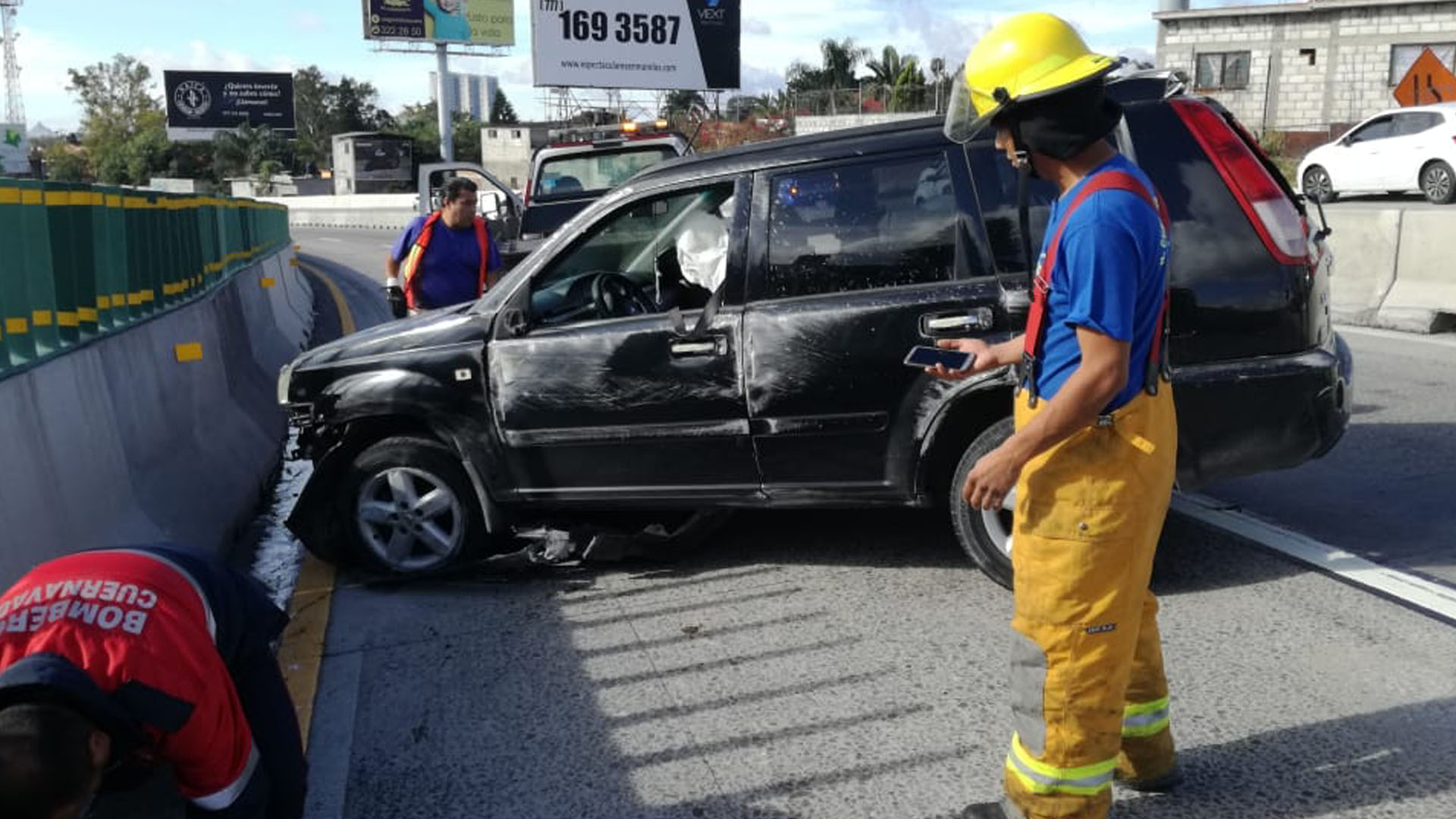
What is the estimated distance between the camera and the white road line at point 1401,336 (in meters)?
10.2

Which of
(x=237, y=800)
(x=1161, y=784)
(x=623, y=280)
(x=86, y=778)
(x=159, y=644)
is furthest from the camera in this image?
(x=623, y=280)

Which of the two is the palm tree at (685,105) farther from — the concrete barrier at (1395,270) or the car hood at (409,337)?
the car hood at (409,337)

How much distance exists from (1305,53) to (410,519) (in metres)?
43.9

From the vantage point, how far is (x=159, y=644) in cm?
219

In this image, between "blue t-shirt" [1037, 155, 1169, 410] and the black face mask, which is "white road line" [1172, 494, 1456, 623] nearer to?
"blue t-shirt" [1037, 155, 1169, 410]

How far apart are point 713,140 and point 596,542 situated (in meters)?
54.9

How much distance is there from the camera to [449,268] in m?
7.65

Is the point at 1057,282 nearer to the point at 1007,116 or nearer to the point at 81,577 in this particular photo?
the point at 1007,116

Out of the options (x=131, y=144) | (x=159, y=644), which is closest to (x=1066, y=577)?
(x=159, y=644)

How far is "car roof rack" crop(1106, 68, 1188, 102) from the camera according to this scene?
Answer: 4531mm

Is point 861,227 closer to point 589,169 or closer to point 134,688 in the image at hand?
point 134,688

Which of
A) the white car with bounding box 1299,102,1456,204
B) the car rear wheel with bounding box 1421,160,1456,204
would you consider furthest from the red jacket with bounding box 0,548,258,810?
the car rear wheel with bounding box 1421,160,1456,204

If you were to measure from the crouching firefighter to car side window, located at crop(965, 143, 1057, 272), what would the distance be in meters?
2.92

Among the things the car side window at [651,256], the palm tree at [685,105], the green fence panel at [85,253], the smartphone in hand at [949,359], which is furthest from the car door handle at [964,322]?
the palm tree at [685,105]
